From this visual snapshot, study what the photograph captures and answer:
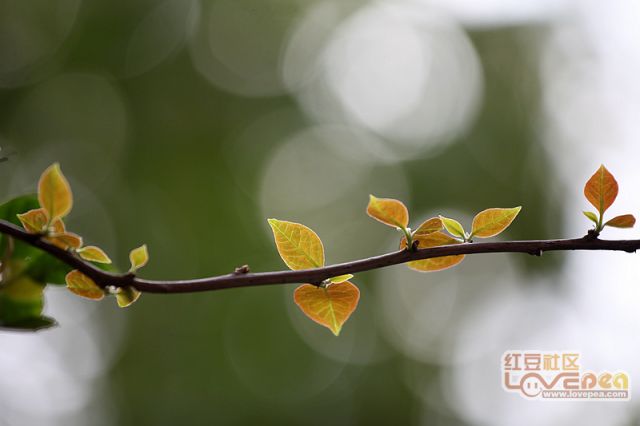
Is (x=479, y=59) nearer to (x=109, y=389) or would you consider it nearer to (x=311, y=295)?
(x=109, y=389)

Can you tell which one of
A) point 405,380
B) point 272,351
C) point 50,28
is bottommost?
point 405,380

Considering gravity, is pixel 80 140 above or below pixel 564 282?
above

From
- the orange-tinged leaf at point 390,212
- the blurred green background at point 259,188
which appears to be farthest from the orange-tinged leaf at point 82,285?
the blurred green background at point 259,188

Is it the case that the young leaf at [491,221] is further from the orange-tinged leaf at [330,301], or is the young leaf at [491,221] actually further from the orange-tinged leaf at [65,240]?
the orange-tinged leaf at [65,240]

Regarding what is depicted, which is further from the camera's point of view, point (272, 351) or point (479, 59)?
point (479, 59)

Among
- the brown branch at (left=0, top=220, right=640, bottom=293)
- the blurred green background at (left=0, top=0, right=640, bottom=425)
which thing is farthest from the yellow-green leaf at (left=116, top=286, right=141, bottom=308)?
the blurred green background at (left=0, top=0, right=640, bottom=425)

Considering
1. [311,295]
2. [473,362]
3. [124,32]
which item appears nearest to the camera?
[311,295]


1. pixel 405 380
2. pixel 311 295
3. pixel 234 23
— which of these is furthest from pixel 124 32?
pixel 311 295

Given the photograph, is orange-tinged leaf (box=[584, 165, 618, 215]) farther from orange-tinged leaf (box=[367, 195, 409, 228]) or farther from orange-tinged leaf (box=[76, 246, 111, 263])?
orange-tinged leaf (box=[76, 246, 111, 263])
